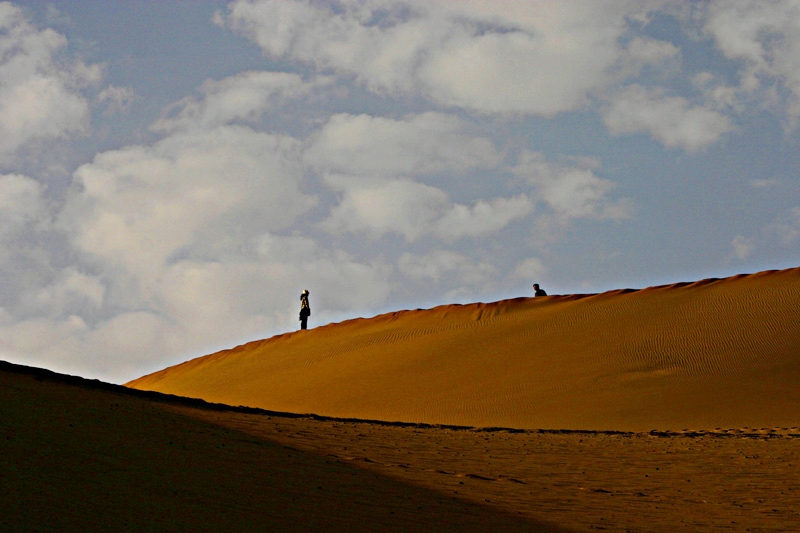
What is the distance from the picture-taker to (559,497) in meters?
10.1

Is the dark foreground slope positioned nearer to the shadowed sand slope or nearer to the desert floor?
the desert floor

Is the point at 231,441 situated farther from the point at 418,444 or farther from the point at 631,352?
the point at 631,352

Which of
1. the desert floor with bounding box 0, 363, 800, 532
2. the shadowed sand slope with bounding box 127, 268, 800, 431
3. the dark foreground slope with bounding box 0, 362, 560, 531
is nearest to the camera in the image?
the dark foreground slope with bounding box 0, 362, 560, 531

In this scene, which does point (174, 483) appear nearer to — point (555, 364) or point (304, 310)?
point (555, 364)

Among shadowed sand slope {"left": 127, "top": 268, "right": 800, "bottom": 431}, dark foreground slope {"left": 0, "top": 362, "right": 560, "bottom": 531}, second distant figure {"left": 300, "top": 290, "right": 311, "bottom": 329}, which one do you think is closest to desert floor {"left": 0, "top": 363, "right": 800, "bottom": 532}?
dark foreground slope {"left": 0, "top": 362, "right": 560, "bottom": 531}

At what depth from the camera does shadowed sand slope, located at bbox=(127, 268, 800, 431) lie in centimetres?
1805

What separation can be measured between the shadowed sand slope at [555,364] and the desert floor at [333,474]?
3031 mm

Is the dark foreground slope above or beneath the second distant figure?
beneath

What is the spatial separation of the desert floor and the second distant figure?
1299 centimetres

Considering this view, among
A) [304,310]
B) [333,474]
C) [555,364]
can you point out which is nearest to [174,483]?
[333,474]

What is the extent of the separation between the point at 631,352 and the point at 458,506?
1274 cm

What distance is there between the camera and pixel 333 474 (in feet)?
33.4

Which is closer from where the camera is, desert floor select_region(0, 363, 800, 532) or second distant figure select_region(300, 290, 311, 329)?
desert floor select_region(0, 363, 800, 532)

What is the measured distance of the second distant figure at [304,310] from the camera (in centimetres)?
2792
